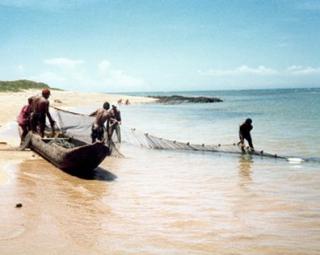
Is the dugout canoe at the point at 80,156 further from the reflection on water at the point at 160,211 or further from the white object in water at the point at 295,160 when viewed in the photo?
the white object in water at the point at 295,160

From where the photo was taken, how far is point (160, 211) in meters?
6.77

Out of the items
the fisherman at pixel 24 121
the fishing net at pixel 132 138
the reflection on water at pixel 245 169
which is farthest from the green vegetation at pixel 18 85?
the reflection on water at pixel 245 169

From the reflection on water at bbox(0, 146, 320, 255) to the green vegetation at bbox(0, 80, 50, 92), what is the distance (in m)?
53.8

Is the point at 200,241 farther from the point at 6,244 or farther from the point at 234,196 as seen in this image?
the point at 234,196

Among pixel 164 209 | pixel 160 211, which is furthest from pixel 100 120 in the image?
pixel 160 211

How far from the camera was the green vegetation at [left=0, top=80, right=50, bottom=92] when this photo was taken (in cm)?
6090

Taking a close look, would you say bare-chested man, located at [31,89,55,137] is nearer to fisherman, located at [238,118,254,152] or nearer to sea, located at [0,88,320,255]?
sea, located at [0,88,320,255]

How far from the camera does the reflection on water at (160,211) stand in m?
5.13

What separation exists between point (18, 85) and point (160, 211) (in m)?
65.2

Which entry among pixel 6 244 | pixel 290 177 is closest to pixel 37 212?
pixel 6 244

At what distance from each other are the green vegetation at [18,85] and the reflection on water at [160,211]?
177 ft

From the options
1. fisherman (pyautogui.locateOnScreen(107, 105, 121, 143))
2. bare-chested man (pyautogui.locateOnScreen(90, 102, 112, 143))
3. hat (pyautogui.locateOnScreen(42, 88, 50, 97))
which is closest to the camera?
hat (pyautogui.locateOnScreen(42, 88, 50, 97))

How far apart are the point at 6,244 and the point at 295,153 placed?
12.4 meters

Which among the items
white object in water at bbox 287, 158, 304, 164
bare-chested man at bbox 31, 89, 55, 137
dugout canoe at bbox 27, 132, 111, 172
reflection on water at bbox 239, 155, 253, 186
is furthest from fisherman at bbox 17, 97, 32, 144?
white object in water at bbox 287, 158, 304, 164
